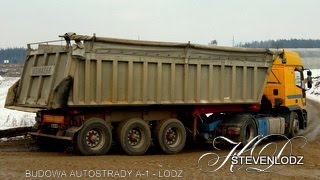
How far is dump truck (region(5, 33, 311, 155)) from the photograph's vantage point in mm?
10531

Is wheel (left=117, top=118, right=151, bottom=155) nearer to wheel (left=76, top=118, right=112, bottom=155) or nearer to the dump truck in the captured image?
the dump truck

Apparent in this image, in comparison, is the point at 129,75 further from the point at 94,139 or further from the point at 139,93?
the point at 94,139

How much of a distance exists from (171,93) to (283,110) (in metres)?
5.76

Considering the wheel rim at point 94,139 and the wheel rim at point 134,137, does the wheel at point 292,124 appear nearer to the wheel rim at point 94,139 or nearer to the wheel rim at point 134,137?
the wheel rim at point 134,137

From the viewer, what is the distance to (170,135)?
12.2m

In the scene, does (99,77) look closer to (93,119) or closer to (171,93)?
(93,119)

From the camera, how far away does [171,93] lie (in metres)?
12.0

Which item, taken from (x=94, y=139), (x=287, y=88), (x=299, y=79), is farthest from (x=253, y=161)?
(x=299, y=79)

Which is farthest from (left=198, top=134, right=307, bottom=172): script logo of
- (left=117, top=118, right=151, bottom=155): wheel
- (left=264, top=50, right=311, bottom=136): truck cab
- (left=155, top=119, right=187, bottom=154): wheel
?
(left=264, top=50, right=311, bottom=136): truck cab

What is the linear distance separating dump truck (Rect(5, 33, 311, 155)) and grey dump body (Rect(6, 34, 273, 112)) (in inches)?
0.9

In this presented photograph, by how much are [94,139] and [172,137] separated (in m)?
2.29

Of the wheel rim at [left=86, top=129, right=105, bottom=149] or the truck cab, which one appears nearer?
the wheel rim at [left=86, top=129, right=105, bottom=149]

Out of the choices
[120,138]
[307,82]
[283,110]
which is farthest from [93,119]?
[307,82]

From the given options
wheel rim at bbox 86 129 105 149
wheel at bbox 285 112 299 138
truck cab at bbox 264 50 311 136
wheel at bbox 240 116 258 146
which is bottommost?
wheel rim at bbox 86 129 105 149
